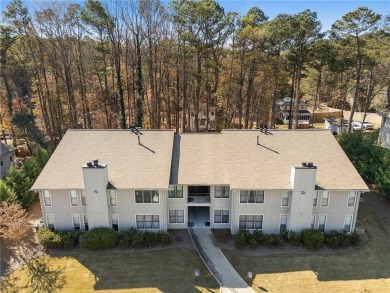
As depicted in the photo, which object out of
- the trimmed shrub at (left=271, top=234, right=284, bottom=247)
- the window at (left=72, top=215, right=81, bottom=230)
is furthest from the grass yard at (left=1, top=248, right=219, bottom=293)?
the trimmed shrub at (left=271, top=234, right=284, bottom=247)

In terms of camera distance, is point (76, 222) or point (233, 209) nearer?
point (233, 209)

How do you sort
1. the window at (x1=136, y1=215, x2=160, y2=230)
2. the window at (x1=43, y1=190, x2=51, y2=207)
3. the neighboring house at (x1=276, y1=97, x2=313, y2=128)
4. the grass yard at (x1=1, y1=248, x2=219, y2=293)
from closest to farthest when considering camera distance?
1. the grass yard at (x1=1, y1=248, x2=219, y2=293)
2. the window at (x1=43, y1=190, x2=51, y2=207)
3. the window at (x1=136, y1=215, x2=160, y2=230)
4. the neighboring house at (x1=276, y1=97, x2=313, y2=128)

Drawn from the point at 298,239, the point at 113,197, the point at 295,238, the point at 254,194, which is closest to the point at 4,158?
the point at 113,197

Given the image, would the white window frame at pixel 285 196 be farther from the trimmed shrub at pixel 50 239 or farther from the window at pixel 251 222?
the trimmed shrub at pixel 50 239

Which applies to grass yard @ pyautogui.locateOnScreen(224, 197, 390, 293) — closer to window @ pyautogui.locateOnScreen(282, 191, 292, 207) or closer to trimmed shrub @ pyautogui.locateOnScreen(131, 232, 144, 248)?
window @ pyautogui.locateOnScreen(282, 191, 292, 207)

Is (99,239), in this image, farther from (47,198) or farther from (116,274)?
(47,198)

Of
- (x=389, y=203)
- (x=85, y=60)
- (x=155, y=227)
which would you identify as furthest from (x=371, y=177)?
(x=85, y=60)

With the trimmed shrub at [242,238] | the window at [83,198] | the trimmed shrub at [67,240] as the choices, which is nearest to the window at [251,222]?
the trimmed shrub at [242,238]
